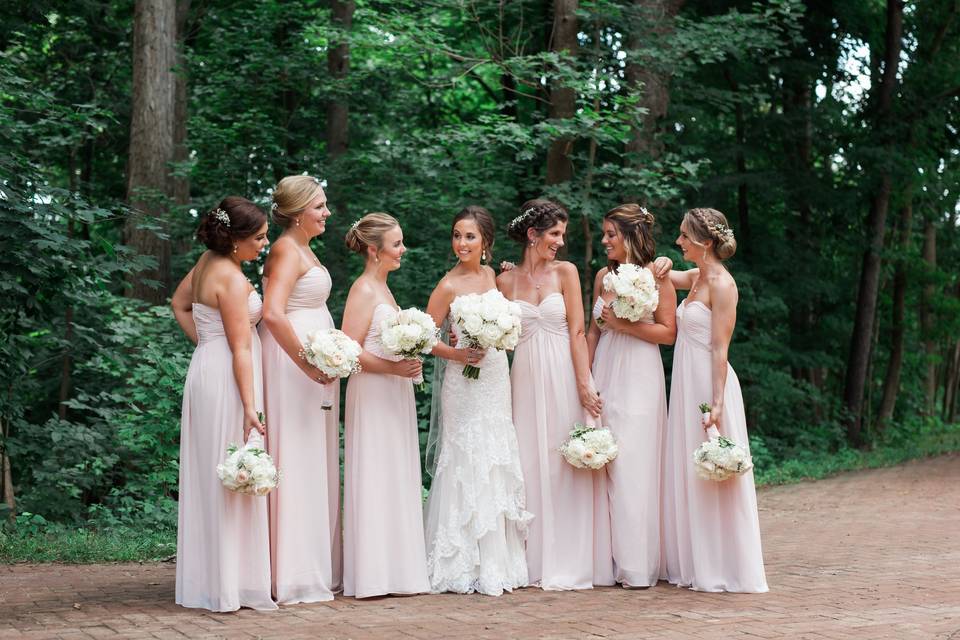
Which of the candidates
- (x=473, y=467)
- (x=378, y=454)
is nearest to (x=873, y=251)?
(x=473, y=467)

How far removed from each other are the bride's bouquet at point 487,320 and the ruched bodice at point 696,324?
1311mm

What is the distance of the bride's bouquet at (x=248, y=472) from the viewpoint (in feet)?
19.6

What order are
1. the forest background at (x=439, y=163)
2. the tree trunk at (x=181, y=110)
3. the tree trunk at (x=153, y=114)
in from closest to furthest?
1. the forest background at (x=439, y=163)
2. the tree trunk at (x=153, y=114)
3. the tree trunk at (x=181, y=110)

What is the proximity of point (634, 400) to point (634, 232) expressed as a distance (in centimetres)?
119

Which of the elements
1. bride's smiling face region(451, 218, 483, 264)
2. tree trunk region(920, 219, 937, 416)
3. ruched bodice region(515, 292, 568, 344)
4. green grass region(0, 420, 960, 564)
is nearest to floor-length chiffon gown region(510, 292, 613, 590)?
ruched bodice region(515, 292, 568, 344)

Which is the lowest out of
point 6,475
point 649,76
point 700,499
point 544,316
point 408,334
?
point 6,475

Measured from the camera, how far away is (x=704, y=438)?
7.16m

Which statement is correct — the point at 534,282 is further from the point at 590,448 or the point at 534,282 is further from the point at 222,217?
the point at 222,217

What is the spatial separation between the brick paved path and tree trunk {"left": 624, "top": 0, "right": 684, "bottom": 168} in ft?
22.5

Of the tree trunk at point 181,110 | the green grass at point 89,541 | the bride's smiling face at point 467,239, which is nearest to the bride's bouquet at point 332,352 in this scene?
the bride's smiling face at point 467,239

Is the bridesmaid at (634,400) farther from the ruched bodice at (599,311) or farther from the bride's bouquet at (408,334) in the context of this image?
the bride's bouquet at (408,334)

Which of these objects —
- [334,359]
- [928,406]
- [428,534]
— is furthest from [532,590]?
[928,406]

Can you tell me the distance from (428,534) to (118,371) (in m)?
6.04

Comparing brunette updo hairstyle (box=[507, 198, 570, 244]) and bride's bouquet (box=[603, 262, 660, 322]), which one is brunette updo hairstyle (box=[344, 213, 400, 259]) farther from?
bride's bouquet (box=[603, 262, 660, 322])
